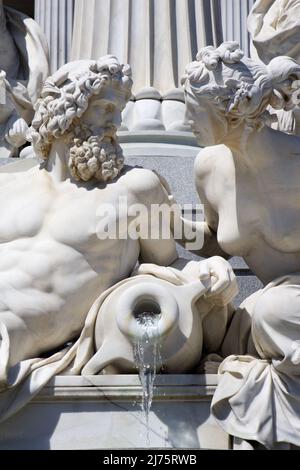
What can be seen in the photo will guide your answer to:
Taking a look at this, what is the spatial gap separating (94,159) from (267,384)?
1.63 m

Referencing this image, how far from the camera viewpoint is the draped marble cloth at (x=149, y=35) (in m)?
10.9

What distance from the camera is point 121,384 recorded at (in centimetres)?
647

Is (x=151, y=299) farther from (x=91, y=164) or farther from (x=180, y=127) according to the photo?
(x=180, y=127)

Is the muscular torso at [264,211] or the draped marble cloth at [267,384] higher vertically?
the muscular torso at [264,211]

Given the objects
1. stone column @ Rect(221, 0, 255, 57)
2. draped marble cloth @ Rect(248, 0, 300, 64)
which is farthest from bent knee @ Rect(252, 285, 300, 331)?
stone column @ Rect(221, 0, 255, 57)

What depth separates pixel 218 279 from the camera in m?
6.70

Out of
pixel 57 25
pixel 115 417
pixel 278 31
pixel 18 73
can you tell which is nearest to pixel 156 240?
pixel 115 417

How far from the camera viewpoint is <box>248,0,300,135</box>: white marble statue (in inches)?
399

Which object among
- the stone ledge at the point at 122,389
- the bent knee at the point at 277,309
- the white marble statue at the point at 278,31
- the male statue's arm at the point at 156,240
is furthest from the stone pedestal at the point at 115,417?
the white marble statue at the point at 278,31

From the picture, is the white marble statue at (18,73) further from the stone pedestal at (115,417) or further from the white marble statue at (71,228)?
the stone pedestal at (115,417)

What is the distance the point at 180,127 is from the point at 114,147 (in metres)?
3.28

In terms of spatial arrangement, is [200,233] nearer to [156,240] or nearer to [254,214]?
[156,240]

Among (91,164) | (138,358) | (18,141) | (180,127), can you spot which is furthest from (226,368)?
(18,141)

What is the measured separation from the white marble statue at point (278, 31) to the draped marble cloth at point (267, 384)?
361cm
